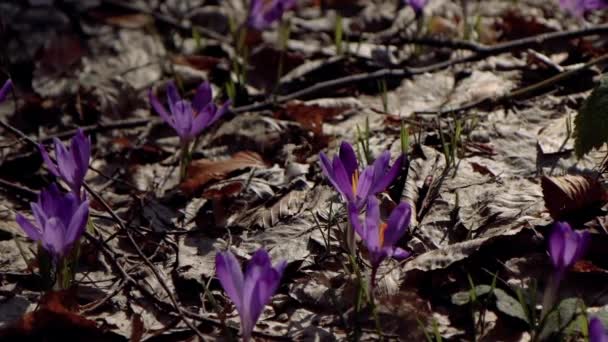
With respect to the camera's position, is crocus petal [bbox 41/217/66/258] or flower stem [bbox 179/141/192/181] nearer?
crocus petal [bbox 41/217/66/258]

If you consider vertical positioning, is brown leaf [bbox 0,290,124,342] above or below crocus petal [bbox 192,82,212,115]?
below

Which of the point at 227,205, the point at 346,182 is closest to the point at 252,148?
the point at 227,205

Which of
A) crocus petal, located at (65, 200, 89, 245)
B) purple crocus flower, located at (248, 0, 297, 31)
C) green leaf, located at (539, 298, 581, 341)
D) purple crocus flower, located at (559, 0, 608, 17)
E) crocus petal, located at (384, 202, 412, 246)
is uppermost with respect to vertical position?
purple crocus flower, located at (248, 0, 297, 31)

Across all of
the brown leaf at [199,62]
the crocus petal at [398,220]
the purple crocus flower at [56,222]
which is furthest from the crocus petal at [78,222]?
the brown leaf at [199,62]

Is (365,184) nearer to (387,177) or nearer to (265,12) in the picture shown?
(387,177)

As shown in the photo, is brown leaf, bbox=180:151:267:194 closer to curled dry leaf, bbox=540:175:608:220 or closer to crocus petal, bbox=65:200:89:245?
crocus petal, bbox=65:200:89:245

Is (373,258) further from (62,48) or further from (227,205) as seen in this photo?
(62,48)

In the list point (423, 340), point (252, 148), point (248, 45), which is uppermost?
point (248, 45)

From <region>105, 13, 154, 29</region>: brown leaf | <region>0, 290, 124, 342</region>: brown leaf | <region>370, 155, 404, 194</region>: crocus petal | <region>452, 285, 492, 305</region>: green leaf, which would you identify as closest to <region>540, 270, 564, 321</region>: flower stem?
<region>452, 285, 492, 305</region>: green leaf
